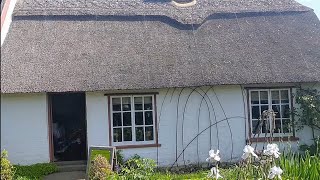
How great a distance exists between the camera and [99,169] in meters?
9.85

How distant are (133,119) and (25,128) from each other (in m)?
2.84

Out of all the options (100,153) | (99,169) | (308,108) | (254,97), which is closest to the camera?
(99,169)

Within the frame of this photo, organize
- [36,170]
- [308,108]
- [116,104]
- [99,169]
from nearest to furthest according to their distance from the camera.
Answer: [99,169] < [36,170] < [308,108] < [116,104]

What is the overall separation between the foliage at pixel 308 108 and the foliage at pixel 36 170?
6732mm

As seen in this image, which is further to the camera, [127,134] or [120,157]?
[127,134]

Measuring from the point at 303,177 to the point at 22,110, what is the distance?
7.82 meters

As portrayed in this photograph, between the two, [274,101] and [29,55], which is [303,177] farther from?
[29,55]

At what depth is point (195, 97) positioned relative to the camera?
498 inches

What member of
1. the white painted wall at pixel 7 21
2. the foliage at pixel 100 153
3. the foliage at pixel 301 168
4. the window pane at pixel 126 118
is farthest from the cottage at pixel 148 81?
the foliage at pixel 301 168

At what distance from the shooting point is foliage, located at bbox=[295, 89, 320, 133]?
12.3 metres

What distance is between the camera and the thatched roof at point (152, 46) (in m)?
12.0

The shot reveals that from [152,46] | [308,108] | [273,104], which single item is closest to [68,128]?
[152,46]

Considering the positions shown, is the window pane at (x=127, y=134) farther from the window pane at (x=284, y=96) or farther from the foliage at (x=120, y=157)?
the window pane at (x=284, y=96)

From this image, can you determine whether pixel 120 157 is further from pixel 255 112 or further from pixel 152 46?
pixel 255 112
